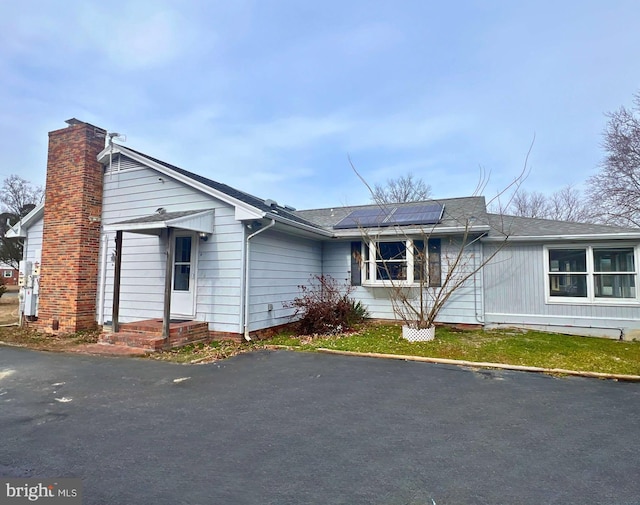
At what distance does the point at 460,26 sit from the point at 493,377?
10310mm

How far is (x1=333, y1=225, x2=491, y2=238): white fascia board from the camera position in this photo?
30.8 ft

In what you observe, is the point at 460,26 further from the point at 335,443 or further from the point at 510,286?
the point at 335,443

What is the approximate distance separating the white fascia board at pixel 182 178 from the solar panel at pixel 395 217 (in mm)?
3686

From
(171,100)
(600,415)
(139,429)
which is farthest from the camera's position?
(171,100)

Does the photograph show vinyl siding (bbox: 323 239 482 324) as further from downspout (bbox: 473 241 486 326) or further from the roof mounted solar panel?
the roof mounted solar panel

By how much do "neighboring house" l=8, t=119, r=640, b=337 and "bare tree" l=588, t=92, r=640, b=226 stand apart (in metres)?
10.8

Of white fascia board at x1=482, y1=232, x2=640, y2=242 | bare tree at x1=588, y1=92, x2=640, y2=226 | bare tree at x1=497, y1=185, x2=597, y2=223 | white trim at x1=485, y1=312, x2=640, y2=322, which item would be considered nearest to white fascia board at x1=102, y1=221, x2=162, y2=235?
white fascia board at x1=482, y1=232, x2=640, y2=242

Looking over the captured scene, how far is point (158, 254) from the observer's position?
9109mm

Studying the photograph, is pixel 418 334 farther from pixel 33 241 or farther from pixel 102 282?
pixel 33 241

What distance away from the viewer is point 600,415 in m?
4.09

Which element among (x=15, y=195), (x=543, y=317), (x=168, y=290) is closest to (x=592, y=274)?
(x=543, y=317)

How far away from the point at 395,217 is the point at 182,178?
6.37m

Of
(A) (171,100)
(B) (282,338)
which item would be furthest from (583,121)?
(A) (171,100)

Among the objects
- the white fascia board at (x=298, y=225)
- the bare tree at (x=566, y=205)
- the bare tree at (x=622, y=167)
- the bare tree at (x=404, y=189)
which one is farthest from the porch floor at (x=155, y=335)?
the bare tree at (x=566, y=205)
